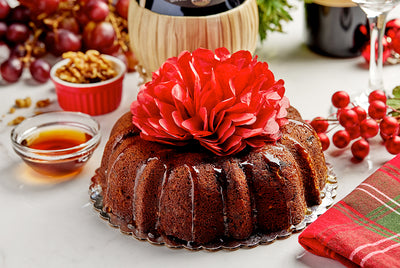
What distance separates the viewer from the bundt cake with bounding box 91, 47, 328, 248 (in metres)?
0.89

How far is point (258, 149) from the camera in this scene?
0.92 m

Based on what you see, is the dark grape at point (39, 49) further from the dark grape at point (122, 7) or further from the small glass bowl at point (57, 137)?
the small glass bowl at point (57, 137)

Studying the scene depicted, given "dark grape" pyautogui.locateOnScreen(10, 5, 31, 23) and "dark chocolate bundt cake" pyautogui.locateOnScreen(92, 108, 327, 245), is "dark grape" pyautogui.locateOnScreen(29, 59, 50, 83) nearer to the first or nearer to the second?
"dark grape" pyautogui.locateOnScreen(10, 5, 31, 23)

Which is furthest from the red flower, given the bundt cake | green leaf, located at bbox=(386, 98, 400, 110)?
green leaf, located at bbox=(386, 98, 400, 110)

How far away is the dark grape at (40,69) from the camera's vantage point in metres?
1.39

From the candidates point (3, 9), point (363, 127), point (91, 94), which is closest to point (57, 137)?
point (91, 94)

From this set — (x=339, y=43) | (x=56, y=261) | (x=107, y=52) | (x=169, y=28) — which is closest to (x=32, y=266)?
(x=56, y=261)

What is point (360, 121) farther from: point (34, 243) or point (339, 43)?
point (34, 243)

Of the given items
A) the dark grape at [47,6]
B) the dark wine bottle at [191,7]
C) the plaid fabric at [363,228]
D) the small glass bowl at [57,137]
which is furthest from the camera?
the dark grape at [47,6]

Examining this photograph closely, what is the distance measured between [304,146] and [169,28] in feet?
1.24

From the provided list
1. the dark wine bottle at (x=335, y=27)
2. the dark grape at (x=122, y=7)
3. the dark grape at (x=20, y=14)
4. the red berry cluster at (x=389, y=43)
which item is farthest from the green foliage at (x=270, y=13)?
the dark grape at (x=20, y=14)

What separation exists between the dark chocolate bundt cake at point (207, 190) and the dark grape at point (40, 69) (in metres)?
0.52

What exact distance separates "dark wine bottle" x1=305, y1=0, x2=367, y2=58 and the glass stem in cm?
19

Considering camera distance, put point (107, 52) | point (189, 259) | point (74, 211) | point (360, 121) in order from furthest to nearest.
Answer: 1. point (107, 52)
2. point (360, 121)
3. point (74, 211)
4. point (189, 259)
